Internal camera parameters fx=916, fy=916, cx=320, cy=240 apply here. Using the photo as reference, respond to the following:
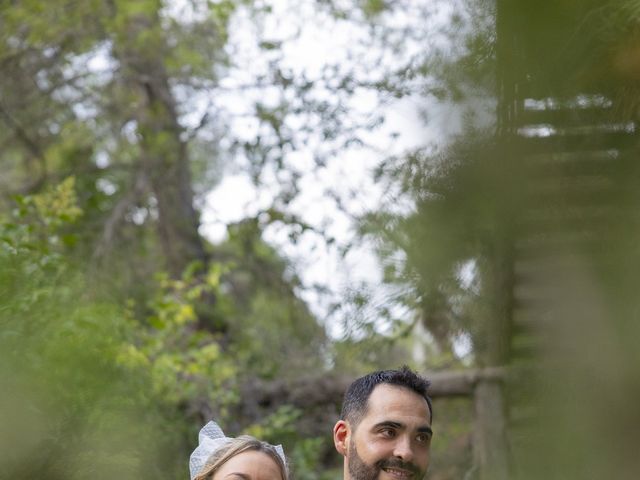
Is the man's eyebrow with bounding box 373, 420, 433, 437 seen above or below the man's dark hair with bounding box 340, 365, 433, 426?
below

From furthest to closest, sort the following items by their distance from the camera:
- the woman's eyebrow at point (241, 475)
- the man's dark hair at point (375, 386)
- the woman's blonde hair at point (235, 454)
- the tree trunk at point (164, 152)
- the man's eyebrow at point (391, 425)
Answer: the tree trunk at point (164, 152)
the man's dark hair at point (375, 386)
the man's eyebrow at point (391, 425)
the woman's blonde hair at point (235, 454)
the woman's eyebrow at point (241, 475)

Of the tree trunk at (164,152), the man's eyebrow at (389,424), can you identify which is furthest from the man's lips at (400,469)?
the tree trunk at (164,152)

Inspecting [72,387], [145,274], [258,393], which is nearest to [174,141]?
[145,274]

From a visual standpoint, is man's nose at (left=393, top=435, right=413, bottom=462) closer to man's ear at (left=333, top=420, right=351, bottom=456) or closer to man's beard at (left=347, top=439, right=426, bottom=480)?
man's beard at (left=347, top=439, right=426, bottom=480)

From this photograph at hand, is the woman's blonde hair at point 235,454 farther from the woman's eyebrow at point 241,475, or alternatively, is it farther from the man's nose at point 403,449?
the man's nose at point 403,449

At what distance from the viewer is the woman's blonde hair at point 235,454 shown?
2.88 metres

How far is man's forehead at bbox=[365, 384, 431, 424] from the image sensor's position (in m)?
3.02

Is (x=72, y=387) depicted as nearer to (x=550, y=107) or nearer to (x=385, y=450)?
(x=385, y=450)

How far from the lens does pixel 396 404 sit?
3045 millimetres

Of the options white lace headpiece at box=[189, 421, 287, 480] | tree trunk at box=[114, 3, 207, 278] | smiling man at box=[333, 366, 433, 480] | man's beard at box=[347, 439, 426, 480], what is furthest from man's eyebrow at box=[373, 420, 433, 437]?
tree trunk at box=[114, 3, 207, 278]

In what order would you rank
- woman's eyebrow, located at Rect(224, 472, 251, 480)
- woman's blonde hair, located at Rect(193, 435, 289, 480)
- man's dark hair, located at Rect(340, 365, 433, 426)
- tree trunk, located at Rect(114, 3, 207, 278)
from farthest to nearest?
1. tree trunk, located at Rect(114, 3, 207, 278)
2. man's dark hair, located at Rect(340, 365, 433, 426)
3. woman's blonde hair, located at Rect(193, 435, 289, 480)
4. woman's eyebrow, located at Rect(224, 472, 251, 480)

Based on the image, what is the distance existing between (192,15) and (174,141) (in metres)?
1.20

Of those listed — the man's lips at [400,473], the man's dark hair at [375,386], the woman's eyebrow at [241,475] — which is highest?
the man's dark hair at [375,386]

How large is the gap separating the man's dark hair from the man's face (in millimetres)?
21
